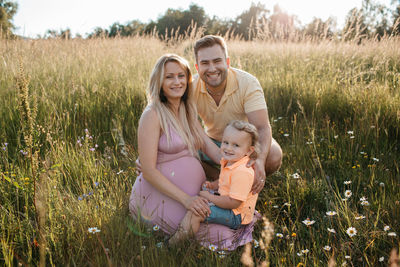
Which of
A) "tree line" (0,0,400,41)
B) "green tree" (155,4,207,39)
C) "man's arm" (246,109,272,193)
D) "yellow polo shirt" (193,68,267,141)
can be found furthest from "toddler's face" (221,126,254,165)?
"green tree" (155,4,207,39)

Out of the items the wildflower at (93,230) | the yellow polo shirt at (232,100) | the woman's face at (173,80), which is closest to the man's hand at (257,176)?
the yellow polo shirt at (232,100)

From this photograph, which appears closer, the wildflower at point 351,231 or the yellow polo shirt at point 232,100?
the wildflower at point 351,231

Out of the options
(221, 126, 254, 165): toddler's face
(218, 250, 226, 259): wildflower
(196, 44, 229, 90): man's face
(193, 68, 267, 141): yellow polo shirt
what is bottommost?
(218, 250, 226, 259): wildflower

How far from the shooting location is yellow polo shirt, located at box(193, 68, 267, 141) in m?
3.19

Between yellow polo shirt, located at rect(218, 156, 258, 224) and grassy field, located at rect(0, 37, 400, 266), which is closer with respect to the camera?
grassy field, located at rect(0, 37, 400, 266)

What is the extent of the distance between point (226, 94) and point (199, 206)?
53.0 inches

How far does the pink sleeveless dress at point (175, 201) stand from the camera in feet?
7.78

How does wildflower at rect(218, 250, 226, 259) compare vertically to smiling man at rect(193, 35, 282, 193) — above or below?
below

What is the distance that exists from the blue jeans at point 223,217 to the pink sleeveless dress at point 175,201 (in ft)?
0.14

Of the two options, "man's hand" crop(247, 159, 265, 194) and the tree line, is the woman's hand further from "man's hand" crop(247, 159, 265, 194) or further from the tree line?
the tree line

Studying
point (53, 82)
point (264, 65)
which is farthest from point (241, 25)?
point (53, 82)

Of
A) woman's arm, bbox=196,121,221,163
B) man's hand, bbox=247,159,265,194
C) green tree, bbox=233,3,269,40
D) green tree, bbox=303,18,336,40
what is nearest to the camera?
man's hand, bbox=247,159,265,194

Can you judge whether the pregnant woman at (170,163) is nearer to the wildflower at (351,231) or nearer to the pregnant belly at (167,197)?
the pregnant belly at (167,197)

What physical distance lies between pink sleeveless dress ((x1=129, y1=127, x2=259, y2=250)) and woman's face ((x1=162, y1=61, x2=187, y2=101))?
1.15 ft
